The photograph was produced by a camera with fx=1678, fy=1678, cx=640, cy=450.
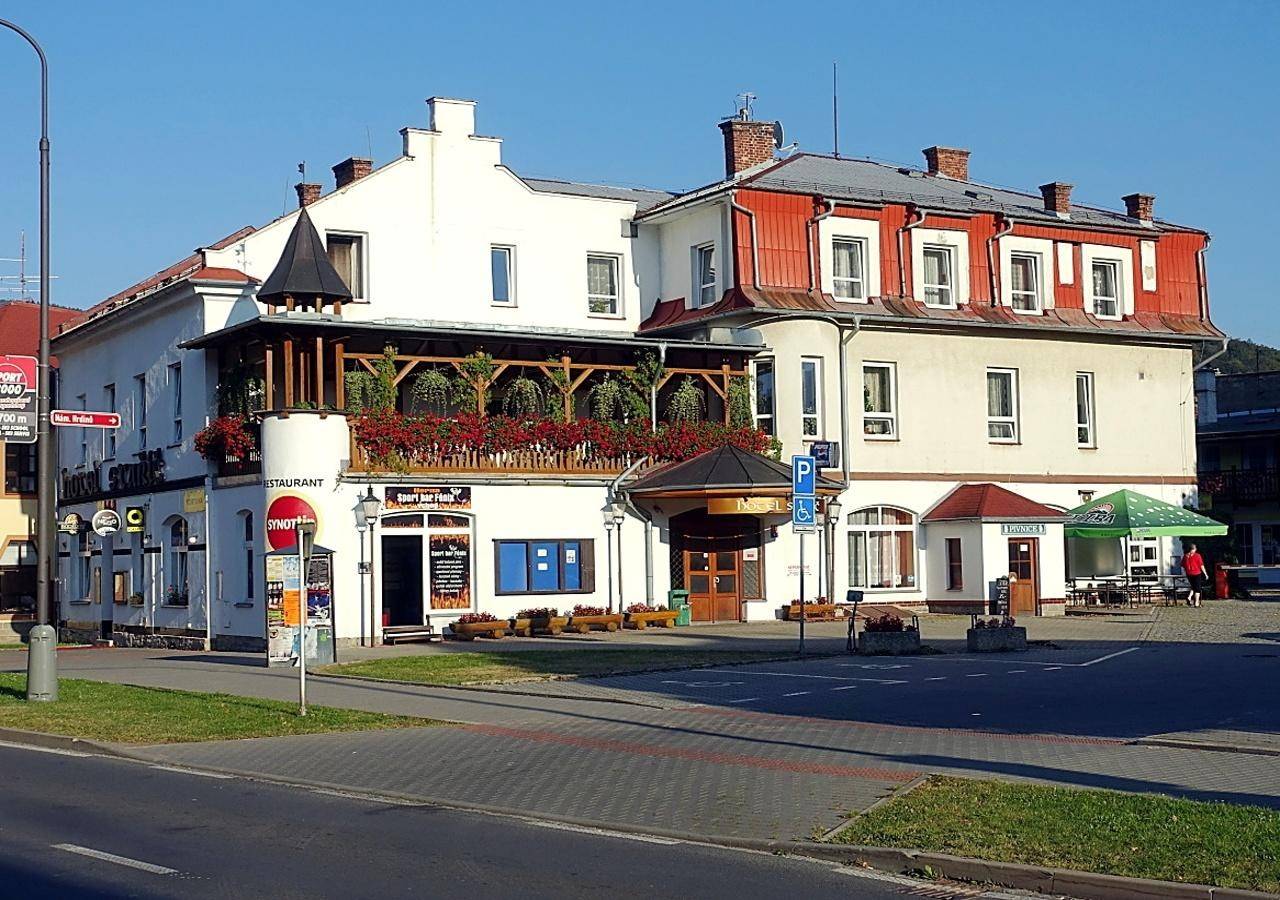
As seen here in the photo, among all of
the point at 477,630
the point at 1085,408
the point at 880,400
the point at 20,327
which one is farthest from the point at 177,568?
the point at 1085,408

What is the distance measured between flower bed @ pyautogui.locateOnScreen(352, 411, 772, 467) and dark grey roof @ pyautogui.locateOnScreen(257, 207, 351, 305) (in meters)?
2.83

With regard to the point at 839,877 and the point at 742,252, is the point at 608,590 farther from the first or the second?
the point at 839,877

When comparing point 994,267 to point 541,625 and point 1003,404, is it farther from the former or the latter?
point 541,625

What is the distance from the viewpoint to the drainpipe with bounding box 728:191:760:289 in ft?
130

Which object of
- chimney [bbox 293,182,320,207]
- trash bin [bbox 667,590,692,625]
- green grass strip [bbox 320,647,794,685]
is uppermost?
chimney [bbox 293,182,320,207]

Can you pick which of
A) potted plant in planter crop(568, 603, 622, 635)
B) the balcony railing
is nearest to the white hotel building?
potted plant in planter crop(568, 603, 622, 635)

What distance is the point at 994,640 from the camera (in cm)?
2905

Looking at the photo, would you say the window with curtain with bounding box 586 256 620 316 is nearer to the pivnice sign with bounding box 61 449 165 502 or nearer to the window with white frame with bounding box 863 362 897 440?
the window with white frame with bounding box 863 362 897 440

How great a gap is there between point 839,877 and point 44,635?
1470 cm

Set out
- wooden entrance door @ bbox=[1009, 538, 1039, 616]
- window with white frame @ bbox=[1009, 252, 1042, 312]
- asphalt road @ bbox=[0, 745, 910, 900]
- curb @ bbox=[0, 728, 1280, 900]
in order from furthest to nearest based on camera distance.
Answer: window with white frame @ bbox=[1009, 252, 1042, 312] → wooden entrance door @ bbox=[1009, 538, 1039, 616] → asphalt road @ bbox=[0, 745, 910, 900] → curb @ bbox=[0, 728, 1280, 900]

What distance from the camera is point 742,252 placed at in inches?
1567

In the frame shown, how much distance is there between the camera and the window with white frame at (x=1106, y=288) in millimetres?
44719

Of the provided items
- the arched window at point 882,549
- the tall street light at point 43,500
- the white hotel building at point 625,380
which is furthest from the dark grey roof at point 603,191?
the tall street light at point 43,500

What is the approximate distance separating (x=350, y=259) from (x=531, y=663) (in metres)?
15.8
